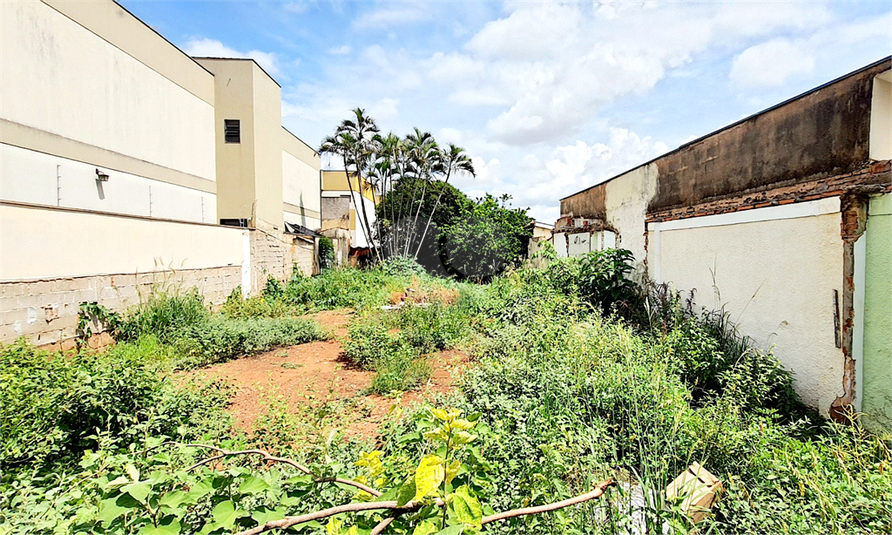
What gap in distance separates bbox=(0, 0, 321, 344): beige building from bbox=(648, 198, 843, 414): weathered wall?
8659 millimetres

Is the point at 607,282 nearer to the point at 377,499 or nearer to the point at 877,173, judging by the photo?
the point at 877,173

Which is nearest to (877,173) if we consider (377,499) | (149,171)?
(377,499)

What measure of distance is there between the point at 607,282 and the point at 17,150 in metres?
10.6

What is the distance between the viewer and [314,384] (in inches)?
185

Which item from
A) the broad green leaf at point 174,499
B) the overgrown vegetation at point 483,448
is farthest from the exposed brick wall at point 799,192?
the broad green leaf at point 174,499

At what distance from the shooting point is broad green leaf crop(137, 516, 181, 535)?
1.10 meters

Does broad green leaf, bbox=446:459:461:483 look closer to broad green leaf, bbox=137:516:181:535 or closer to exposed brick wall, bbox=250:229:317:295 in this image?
broad green leaf, bbox=137:516:181:535

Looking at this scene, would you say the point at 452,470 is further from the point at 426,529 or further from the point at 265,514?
the point at 265,514

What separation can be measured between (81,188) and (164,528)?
10258 millimetres

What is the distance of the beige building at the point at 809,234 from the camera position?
11.3 ft

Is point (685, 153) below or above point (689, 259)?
above

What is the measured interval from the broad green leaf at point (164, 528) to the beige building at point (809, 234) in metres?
4.79

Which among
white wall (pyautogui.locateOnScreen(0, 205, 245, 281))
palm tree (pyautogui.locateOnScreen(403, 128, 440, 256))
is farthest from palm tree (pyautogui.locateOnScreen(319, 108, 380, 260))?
white wall (pyautogui.locateOnScreen(0, 205, 245, 281))

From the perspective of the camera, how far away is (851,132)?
3621 millimetres
